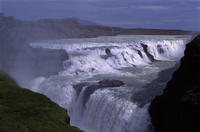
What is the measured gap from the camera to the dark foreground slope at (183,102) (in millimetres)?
12703

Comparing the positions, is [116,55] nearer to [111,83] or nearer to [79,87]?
[111,83]

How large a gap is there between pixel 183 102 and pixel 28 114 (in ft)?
21.0

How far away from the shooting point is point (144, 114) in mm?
16156

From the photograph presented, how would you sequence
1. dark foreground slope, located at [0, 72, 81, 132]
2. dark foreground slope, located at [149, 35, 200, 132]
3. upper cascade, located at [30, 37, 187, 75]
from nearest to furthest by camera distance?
dark foreground slope, located at [0, 72, 81, 132]
dark foreground slope, located at [149, 35, 200, 132]
upper cascade, located at [30, 37, 187, 75]

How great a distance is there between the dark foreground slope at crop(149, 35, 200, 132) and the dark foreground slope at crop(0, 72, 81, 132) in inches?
187

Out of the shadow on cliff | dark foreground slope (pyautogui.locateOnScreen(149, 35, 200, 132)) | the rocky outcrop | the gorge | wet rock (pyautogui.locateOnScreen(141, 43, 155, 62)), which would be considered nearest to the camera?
dark foreground slope (pyautogui.locateOnScreen(149, 35, 200, 132))

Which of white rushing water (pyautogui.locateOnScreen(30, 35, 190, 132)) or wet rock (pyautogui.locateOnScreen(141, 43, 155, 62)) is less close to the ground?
white rushing water (pyautogui.locateOnScreen(30, 35, 190, 132))

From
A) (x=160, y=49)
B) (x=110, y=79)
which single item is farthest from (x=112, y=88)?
(x=160, y=49)

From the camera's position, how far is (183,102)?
1323 cm

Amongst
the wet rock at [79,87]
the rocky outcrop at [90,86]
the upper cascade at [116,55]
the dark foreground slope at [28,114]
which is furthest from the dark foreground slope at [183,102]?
the upper cascade at [116,55]

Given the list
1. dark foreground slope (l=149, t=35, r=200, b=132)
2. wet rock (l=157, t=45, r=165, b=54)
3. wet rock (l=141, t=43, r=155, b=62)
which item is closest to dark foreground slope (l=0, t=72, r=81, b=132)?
dark foreground slope (l=149, t=35, r=200, b=132)

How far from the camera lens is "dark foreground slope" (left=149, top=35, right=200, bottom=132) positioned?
12703 mm

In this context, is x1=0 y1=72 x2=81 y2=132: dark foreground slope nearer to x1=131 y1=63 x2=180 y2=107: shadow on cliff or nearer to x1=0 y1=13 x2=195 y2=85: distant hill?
x1=131 y1=63 x2=180 y2=107: shadow on cliff

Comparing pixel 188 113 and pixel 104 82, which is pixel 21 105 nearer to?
pixel 188 113
